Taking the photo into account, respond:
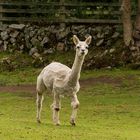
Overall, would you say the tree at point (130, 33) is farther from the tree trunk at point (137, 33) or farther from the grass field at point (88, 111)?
the grass field at point (88, 111)

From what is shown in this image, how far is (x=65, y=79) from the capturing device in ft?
54.1

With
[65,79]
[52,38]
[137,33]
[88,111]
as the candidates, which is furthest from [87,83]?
[65,79]

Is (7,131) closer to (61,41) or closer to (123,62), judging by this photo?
(123,62)

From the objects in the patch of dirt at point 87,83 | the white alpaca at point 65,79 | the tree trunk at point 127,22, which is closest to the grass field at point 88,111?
the patch of dirt at point 87,83

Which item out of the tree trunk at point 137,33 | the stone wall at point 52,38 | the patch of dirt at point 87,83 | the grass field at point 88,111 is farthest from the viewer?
the stone wall at point 52,38

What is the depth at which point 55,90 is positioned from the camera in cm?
1655

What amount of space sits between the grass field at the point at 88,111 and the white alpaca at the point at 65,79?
1.67 feet

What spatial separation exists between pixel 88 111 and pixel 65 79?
5.61 metres

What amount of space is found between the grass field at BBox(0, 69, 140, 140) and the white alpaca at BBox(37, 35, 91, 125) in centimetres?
51

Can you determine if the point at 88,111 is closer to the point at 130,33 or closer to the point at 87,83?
the point at 87,83

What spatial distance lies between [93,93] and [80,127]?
10.2 metres

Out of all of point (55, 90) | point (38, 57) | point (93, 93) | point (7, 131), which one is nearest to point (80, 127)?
point (55, 90)

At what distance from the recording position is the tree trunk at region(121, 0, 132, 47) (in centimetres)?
3094

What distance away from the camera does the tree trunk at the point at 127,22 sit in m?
30.9
